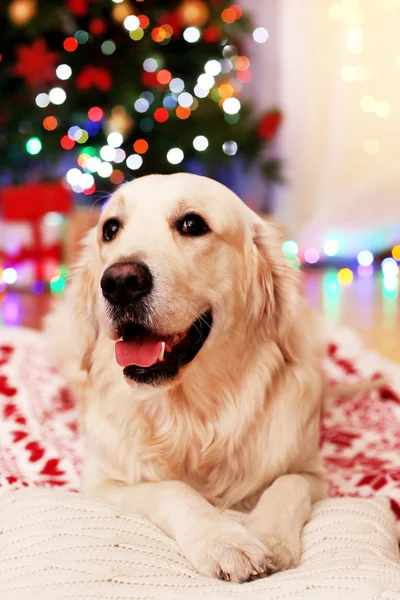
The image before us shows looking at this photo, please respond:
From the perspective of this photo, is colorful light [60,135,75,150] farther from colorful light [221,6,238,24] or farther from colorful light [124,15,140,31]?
colorful light [221,6,238,24]

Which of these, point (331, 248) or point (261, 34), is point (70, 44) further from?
point (331, 248)

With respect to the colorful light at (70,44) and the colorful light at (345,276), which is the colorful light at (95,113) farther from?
the colorful light at (345,276)

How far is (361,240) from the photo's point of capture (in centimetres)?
604

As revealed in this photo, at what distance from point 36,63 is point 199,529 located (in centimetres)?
402

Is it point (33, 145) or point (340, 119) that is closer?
point (33, 145)

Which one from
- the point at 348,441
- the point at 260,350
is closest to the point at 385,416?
the point at 348,441

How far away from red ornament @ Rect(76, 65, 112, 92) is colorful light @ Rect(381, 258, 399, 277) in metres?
2.66

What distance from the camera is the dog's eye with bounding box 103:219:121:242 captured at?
162 cm

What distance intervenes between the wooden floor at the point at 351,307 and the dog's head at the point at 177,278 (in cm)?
165

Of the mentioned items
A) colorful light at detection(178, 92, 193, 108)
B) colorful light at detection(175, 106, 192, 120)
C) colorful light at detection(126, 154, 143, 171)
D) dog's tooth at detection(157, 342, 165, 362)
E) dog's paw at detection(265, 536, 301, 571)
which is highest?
colorful light at detection(178, 92, 193, 108)

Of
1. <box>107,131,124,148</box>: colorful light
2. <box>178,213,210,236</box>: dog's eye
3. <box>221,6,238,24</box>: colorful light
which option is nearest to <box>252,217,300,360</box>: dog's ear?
<box>178,213,210,236</box>: dog's eye

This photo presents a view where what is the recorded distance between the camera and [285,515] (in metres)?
1.35

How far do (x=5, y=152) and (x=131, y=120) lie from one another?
38.9 inches

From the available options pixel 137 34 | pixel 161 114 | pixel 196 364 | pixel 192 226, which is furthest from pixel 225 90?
pixel 196 364
